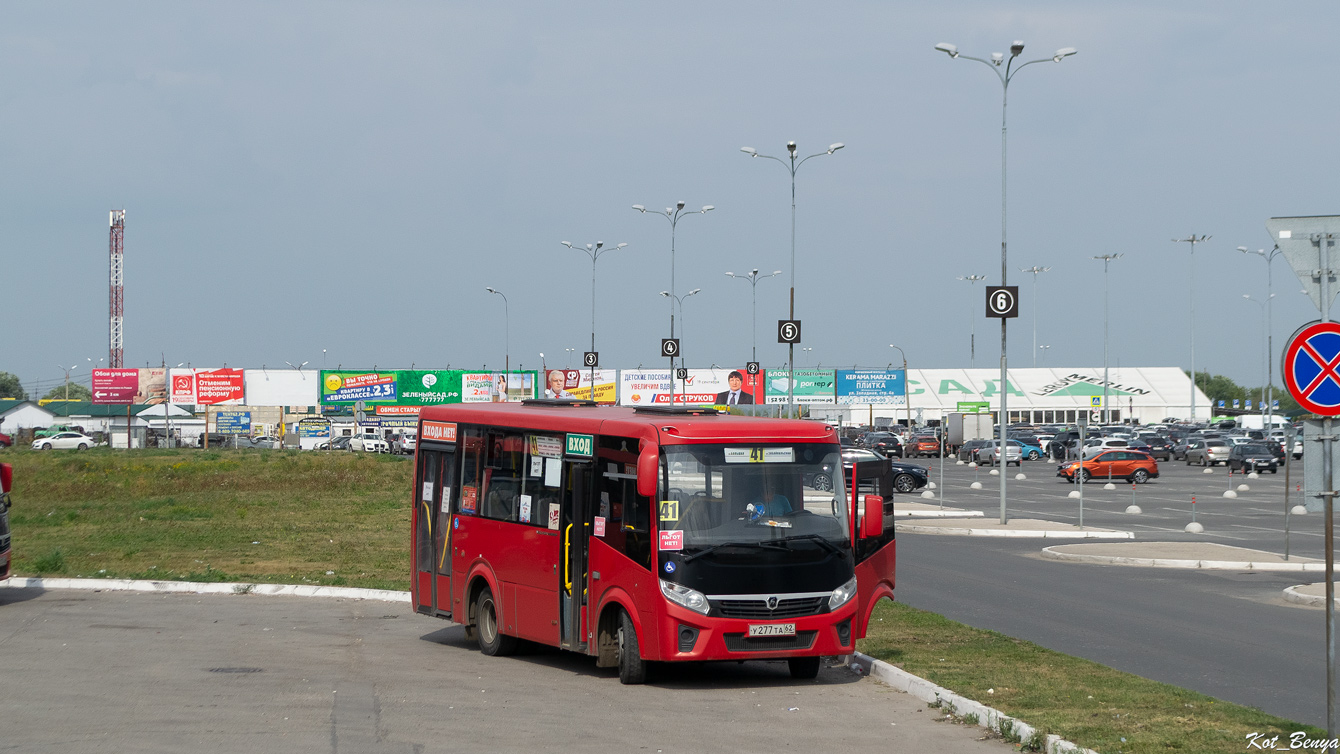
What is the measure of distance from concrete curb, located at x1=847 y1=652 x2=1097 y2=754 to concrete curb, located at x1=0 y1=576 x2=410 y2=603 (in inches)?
333

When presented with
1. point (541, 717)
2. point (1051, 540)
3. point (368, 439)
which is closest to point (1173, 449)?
point (368, 439)

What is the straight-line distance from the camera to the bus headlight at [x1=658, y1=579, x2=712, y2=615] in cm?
Result: 1094

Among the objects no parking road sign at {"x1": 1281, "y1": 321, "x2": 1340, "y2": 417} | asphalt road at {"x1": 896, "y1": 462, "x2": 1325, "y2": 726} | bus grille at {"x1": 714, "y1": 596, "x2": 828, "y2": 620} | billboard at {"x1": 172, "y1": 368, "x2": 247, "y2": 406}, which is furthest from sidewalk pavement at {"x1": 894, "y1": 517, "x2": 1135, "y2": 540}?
billboard at {"x1": 172, "y1": 368, "x2": 247, "y2": 406}

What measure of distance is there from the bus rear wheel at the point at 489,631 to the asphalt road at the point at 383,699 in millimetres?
121

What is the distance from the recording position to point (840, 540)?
11.5 meters

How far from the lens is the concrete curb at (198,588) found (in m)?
18.6

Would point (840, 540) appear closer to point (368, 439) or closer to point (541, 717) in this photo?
point (541, 717)

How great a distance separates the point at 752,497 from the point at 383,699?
11.4ft

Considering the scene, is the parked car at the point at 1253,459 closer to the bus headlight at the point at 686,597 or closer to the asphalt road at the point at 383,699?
the asphalt road at the point at 383,699

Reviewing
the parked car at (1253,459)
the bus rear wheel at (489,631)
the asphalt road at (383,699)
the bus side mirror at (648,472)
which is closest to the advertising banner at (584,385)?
the parked car at (1253,459)

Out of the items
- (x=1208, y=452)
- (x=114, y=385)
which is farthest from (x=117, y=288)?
(x=1208, y=452)

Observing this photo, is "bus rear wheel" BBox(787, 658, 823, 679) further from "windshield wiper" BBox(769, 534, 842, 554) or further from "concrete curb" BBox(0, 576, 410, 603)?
"concrete curb" BBox(0, 576, 410, 603)

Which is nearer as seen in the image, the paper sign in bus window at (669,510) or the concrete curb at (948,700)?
the concrete curb at (948,700)

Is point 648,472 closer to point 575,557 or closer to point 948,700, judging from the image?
point 575,557
